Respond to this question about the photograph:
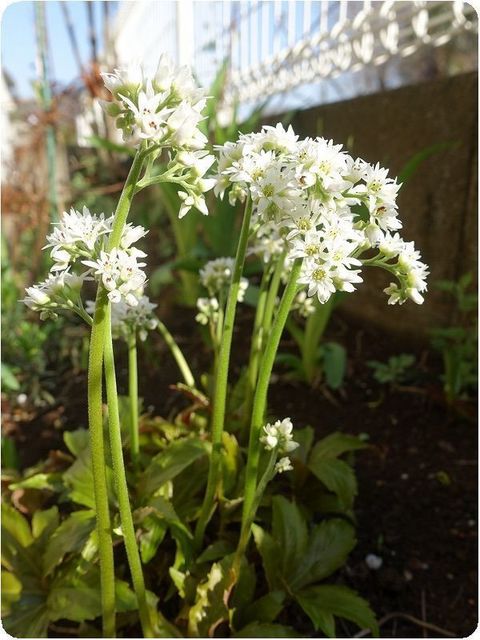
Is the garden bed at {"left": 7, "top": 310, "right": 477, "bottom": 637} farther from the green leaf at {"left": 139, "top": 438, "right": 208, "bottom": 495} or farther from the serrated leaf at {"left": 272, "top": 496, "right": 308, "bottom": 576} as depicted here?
the green leaf at {"left": 139, "top": 438, "right": 208, "bottom": 495}

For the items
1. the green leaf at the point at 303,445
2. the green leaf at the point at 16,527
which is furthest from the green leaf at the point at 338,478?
the green leaf at the point at 16,527

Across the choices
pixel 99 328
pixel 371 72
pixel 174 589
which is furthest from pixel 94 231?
pixel 371 72

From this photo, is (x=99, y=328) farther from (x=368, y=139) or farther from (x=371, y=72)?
(x=371, y=72)

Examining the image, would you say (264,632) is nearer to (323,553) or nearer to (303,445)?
(323,553)

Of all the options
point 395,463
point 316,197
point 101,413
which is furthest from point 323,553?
point 316,197

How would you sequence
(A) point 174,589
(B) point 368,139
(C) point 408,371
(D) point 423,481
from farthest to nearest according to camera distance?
(B) point 368,139 → (C) point 408,371 → (D) point 423,481 → (A) point 174,589

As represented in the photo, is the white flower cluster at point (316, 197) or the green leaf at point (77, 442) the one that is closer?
the white flower cluster at point (316, 197)

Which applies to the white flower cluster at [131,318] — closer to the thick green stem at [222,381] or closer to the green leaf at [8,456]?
the thick green stem at [222,381]
